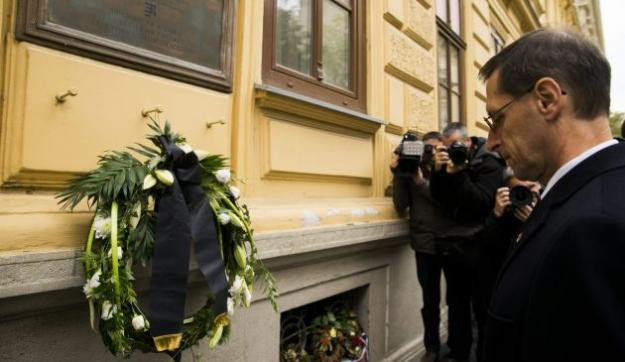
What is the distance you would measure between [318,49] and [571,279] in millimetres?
2519

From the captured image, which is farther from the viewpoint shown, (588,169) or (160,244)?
(160,244)

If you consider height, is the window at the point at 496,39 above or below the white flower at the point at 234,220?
above

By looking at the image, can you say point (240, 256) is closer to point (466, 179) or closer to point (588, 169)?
point (588, 169)

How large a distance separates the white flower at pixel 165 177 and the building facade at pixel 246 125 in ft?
1.39

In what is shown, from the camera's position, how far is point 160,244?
1399 millimetres

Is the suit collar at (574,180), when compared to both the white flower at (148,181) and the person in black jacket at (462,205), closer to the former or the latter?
the white flower at (148,181)

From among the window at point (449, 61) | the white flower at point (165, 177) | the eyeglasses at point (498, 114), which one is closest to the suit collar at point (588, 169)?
the eyeglasses at point (498, 114)

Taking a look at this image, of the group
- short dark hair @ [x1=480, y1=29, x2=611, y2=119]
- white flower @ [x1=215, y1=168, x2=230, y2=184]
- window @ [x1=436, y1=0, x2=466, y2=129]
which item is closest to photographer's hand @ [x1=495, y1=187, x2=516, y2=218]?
short dark hair @ [x1=480, y1=29, x2=611, y2=119]

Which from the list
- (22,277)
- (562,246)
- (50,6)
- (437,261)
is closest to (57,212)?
(22,277)

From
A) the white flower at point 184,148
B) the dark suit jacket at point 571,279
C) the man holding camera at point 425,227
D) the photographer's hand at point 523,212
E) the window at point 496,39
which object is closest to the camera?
the dark suit jacket at point 571,279

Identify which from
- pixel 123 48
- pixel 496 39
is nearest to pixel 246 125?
pixel 123 48

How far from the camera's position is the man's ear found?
1156mm

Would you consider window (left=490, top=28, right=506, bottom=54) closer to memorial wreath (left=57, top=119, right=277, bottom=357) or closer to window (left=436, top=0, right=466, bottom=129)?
window (left=436, top=0, right=466, bottom=129)

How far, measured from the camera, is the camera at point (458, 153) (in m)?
2.91
